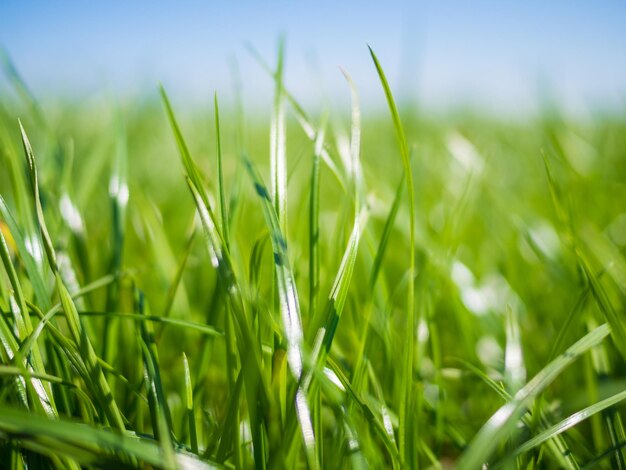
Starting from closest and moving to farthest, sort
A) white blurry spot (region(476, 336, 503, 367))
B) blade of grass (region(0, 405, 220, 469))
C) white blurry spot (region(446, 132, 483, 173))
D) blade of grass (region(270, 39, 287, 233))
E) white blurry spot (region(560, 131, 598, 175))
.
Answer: blade of grass (region(0, 405, 220, 469)) < blade of grass (region(270, 39, 287, 233)) < white blurry spot (region(476, 336, 503, 367)) < white blurry spot (region(446, 132, 483, 173)) < white blurry spot (region(560, 131, 598, 175))

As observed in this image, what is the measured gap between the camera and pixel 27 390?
1.06 feet

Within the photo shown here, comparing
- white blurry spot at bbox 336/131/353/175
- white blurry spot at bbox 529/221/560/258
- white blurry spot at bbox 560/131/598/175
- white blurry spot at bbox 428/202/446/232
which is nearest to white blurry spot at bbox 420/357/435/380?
white blurry spot at bbox 336/131/353/175

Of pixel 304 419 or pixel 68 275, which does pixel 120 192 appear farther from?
pixel 304 419

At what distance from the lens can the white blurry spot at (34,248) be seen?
1.40ft

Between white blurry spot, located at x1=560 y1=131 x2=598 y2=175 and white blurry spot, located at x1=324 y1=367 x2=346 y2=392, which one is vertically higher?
white blurry spot, located at x1=560 y1=131 x2=598 y2=175

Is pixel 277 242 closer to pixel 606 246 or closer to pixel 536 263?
pixel 606 246

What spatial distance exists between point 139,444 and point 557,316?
1.82 feet

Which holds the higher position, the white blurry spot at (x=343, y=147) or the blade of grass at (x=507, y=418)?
the white blurry spot at (x=343, y=147)

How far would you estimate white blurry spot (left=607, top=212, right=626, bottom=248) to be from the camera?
0.78 meters

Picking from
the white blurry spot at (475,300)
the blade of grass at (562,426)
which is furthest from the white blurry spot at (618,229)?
the blade of grass at (562,426)

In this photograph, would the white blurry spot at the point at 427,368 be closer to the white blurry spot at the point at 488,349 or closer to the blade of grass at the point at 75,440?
the white blurry spot at the point at 488,349

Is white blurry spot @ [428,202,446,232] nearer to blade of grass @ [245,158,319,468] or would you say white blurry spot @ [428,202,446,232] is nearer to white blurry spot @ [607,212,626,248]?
white blurry spot @ [607,212,626,248]

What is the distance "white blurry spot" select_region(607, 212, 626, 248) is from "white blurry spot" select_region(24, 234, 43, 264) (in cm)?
77

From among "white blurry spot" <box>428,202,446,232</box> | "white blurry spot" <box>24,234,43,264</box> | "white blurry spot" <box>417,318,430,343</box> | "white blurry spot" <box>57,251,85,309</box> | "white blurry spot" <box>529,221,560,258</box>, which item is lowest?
"white blurry spot" <box>428,202,446,232</box>
